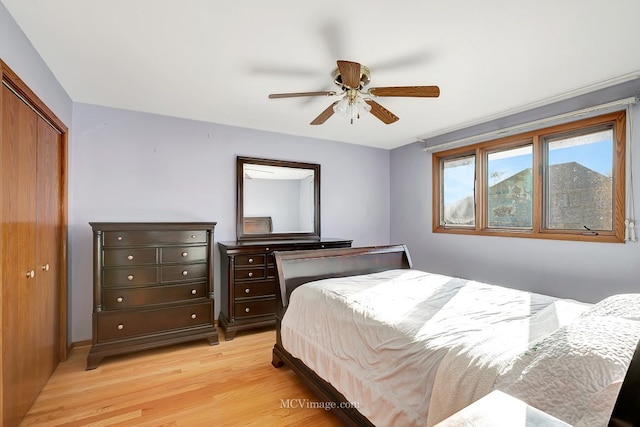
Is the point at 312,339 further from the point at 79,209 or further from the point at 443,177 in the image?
the point at 443,177

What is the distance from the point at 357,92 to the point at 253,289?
2295 millimetres

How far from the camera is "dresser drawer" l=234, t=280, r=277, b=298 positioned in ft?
10.3

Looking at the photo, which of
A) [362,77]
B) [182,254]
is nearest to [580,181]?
[362,77]

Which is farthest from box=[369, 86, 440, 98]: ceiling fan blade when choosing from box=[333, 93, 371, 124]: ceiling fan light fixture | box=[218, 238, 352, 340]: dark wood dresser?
box=[218, 238, 352, 340]: dark wood dresser

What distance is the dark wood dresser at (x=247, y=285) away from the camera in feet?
10.2

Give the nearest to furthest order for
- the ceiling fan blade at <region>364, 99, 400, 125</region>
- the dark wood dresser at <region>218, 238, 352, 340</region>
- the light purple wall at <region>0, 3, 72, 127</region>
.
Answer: the light purple wall at <region>0, 3, 72, 127</region> → the ceiling fan blade at <region>364, 99, 400, 125</region> → the dark wood dresser at <region>218, 238, 352, 340</region>

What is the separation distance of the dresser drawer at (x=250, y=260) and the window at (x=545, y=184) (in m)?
2.44

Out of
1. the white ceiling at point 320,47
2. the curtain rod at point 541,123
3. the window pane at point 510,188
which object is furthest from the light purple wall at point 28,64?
the window pane at point 510,188

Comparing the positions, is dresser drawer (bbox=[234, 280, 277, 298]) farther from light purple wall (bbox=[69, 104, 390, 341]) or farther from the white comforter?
the white comforter

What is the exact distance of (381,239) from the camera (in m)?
4.73

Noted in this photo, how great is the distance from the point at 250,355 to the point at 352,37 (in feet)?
8.97

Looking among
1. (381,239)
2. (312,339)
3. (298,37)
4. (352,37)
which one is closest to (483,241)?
Answer: (381,239)

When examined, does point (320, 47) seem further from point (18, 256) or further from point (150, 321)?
point (150, 321)

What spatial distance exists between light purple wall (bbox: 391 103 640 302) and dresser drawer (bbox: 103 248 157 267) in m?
3.42
